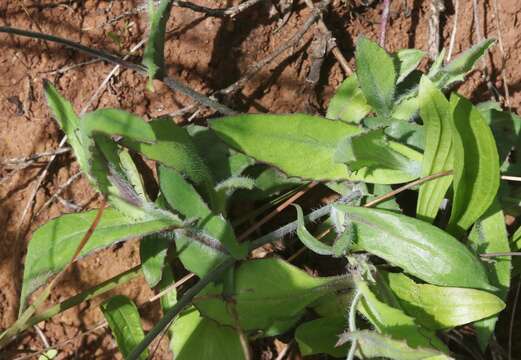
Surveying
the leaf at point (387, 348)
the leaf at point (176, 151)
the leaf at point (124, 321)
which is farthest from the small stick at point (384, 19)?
the leaf at point (124, 321)

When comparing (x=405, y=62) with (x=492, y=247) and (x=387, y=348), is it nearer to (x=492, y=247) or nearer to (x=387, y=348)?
(x=492, y=247)

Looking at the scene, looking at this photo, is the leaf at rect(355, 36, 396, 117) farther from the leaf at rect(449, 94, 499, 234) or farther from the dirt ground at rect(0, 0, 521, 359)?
the dirt ground at rect(0, 0, 521, 359)

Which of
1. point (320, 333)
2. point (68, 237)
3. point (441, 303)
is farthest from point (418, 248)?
point (68, 237)

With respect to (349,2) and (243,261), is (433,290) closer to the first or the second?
(243,261)

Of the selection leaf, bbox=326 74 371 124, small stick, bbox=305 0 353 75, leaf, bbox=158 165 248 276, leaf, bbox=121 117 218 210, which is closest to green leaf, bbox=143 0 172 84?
leaf, bbox=121 117 218 210

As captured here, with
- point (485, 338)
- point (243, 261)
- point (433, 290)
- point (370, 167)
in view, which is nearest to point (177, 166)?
point (243, 261)

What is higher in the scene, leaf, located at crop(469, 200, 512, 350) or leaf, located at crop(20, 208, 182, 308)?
leaf, located at crop(20, 208, 182, 308)

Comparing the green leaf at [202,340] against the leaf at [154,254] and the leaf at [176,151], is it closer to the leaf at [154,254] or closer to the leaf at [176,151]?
the leaf at [154,254]
